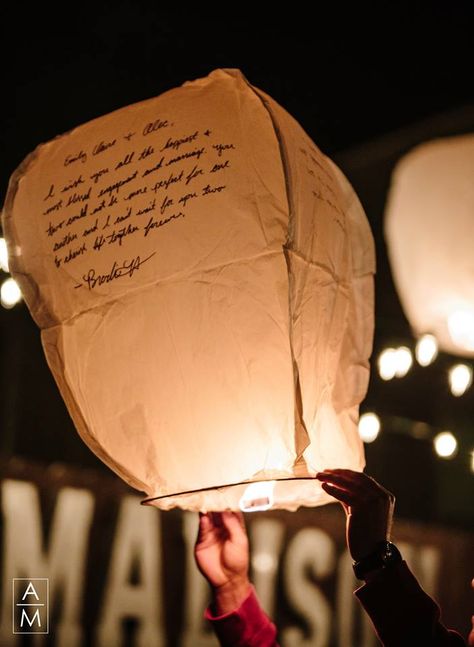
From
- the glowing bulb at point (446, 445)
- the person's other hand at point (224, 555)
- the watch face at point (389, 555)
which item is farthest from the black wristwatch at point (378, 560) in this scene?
the glowing bulb at point (446, 445)

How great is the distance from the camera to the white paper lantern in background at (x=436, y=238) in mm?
2566

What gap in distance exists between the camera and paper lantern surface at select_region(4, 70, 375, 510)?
123cm

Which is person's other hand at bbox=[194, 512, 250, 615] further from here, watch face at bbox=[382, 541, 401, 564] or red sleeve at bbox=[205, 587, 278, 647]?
watch face at bbox=[382, 541, 401, 564]

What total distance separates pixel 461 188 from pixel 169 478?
1.55 metres

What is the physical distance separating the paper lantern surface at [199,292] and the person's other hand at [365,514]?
5 centimetres

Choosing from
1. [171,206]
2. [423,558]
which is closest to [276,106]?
[171,206]

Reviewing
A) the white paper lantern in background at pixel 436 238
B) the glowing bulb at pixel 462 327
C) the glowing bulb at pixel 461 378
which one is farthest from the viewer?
the glowing bulb at pixel 461 378

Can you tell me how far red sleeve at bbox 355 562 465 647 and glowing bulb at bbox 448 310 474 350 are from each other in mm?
1541

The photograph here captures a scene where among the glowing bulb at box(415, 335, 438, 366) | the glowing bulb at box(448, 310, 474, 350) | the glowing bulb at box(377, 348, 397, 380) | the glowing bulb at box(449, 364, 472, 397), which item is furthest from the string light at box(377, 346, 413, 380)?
the glowing bulb at box(448, 310, 474, 350)

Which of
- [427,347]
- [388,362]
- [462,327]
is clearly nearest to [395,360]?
[388,362]

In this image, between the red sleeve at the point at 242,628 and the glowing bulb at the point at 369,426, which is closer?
the red sleeve at the point at 242,628

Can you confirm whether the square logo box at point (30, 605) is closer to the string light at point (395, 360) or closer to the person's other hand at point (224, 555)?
the string light at point (395, 360)

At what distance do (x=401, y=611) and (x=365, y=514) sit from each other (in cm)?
14
